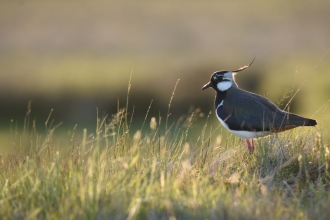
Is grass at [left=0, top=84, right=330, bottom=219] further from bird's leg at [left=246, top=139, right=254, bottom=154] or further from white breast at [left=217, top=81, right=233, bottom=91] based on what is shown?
→ white breast at [left=217, top=81, right=233, bottom=91]

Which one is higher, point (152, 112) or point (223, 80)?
point (223, 80)

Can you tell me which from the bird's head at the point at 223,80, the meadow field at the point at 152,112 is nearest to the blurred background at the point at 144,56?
the meadow field at the point at 152,112

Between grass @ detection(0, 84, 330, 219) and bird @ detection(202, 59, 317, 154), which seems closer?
grass @ detection(0, 84, 330, 219)

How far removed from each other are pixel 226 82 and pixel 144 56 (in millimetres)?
19458

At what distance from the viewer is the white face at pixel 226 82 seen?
785 centimetres

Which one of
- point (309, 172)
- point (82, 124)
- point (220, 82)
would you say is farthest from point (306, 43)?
point (309, 172)

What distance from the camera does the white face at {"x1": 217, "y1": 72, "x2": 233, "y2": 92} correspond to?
7852mm

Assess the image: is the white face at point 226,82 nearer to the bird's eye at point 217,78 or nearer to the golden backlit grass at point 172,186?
the bird's eye at point 217,78

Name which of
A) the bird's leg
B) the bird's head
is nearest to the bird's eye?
the bird's head

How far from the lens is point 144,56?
27188 millimetres

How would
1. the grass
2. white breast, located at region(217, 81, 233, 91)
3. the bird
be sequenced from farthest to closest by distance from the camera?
1. white breast, located at region(217, 81, 233, 91)
2. the bird
3. the grass

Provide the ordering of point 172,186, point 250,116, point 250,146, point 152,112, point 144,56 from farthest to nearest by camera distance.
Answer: point 144,56 < point 152,112 < point 250,116 < point 250,146 < point 172,186

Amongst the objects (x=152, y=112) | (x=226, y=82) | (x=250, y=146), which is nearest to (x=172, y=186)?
(x=250, y=146)

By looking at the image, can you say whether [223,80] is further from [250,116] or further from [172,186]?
[172,186]
